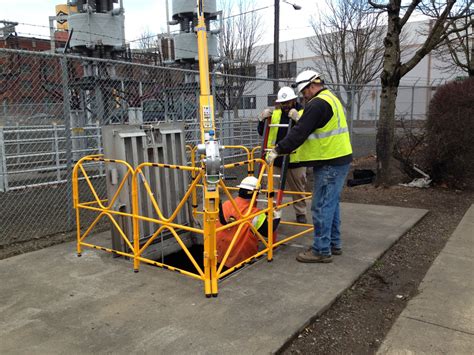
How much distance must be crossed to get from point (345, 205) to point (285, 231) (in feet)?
6.12

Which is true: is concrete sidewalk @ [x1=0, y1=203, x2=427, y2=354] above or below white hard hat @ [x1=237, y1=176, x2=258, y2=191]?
below

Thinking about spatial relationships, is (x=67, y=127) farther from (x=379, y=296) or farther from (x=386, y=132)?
(x=386, y=132)

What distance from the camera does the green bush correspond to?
25.4 ft

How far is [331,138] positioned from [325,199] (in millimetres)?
623

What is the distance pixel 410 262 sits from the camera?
468 centimetres

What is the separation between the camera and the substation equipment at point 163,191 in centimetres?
369

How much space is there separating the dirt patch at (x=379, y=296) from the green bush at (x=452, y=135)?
1327mm

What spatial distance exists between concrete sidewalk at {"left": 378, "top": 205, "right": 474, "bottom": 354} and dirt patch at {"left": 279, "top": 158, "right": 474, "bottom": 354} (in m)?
0.11

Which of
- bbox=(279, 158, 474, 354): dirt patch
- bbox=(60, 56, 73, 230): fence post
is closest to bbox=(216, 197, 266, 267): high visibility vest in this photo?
bbox=(279, 158, 474, 354): dirt patch

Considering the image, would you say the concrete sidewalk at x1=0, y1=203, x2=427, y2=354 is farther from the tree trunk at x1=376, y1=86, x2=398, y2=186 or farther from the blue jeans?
the tree trunk at x1=376, y1=86, x2=398, y2=186

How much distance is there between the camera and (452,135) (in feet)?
25.4

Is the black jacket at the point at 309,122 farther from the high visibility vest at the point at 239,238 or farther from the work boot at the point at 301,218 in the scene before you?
the work boot at the point at 301,218

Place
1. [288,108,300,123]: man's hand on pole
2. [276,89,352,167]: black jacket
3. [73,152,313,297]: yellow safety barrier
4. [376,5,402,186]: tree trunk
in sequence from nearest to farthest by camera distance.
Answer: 1. [73,152,313,297]: yellow safety barrier
2. [276,89,352,167]: black jacket
3. [288,108,300,123]: man's hand on pole
4. [376,5,402,186]: tree trunk

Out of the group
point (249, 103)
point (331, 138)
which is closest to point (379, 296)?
point (331, 138)
